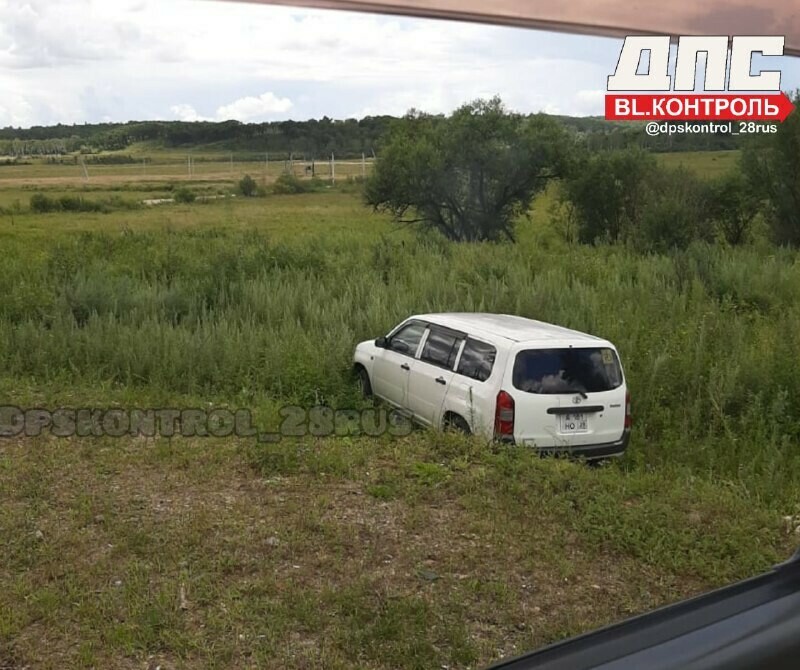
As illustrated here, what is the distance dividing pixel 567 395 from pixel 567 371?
0.55 feet

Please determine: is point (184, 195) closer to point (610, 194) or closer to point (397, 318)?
point (610, 194)

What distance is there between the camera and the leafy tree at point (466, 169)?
46.9 ft

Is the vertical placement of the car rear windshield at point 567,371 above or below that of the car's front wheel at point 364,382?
above

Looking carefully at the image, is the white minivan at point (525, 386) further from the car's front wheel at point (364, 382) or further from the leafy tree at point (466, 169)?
→ the leafy tree at point (466, 169)

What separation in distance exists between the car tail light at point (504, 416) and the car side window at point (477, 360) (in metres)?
0.22

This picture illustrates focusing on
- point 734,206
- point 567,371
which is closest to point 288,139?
point 567,371

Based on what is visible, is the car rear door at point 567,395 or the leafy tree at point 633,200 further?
the leafy tree at point 633,200

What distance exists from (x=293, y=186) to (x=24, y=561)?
13.4 metres

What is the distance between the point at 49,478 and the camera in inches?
173

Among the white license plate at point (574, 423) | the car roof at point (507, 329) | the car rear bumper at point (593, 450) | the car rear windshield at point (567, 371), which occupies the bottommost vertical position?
the car rear bumper at point (593, 450)

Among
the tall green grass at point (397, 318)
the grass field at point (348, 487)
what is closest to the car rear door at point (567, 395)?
the grass field at point (348, 487)

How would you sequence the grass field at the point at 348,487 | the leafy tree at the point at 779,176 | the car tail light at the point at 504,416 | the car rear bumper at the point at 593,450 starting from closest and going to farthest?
the grass field at the point at 348,487 → the car tail light at the point at 504,416 → the car rear bumper at the point at 593,450 → the leafy tree at the point at 779,176

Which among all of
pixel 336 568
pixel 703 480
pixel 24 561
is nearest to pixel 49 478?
pixel 24 561

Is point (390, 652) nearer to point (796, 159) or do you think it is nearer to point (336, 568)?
point (336, 568)
